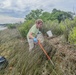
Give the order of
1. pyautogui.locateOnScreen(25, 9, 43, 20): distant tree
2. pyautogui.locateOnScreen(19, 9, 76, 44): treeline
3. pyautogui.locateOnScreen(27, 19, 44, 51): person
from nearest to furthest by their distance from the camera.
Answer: pyautogui.locateOnScreen(27, 19, 44, 51): person < pyautogui.locateOnScreen(19, 9, 76, 44): treeline < pyautogui.locateOnScreen(25, 9, 43, 20): distant tree

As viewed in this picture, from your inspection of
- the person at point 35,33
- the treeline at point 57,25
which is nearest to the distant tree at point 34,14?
the treeline at point 57,25

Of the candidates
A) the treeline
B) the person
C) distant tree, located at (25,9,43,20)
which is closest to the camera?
the person

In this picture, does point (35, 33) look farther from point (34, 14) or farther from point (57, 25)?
point (34, 14)

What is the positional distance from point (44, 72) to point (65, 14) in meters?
21.6

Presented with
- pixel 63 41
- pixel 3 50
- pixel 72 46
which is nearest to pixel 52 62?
pixel 72 46

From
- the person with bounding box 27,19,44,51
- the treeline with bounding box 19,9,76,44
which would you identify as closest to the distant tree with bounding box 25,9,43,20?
the treeline with bounding box 19,9,76,44

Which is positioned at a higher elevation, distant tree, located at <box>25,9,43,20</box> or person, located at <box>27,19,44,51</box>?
person, located at <box>27,19,44,51</box>

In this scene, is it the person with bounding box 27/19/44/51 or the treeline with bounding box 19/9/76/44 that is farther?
the treeline with bounding box 19/9/76/44

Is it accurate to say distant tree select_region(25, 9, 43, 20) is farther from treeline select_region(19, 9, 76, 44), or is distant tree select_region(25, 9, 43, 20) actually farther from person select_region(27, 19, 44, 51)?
person select_region(27, 19, 44, 51)

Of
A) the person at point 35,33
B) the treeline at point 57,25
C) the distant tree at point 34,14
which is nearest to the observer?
the person at point 35,33

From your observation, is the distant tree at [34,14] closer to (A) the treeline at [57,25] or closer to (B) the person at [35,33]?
(A) the treeline at [57,25]

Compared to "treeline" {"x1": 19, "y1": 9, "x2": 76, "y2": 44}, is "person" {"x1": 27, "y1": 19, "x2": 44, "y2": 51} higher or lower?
higher

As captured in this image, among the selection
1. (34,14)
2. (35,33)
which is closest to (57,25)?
(35,33)

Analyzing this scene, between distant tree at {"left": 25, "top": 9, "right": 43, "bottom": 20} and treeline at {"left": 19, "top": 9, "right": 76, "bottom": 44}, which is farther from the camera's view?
distant tree at {"left": 25, "top": 9, "right": 43, "bottom": 20}
